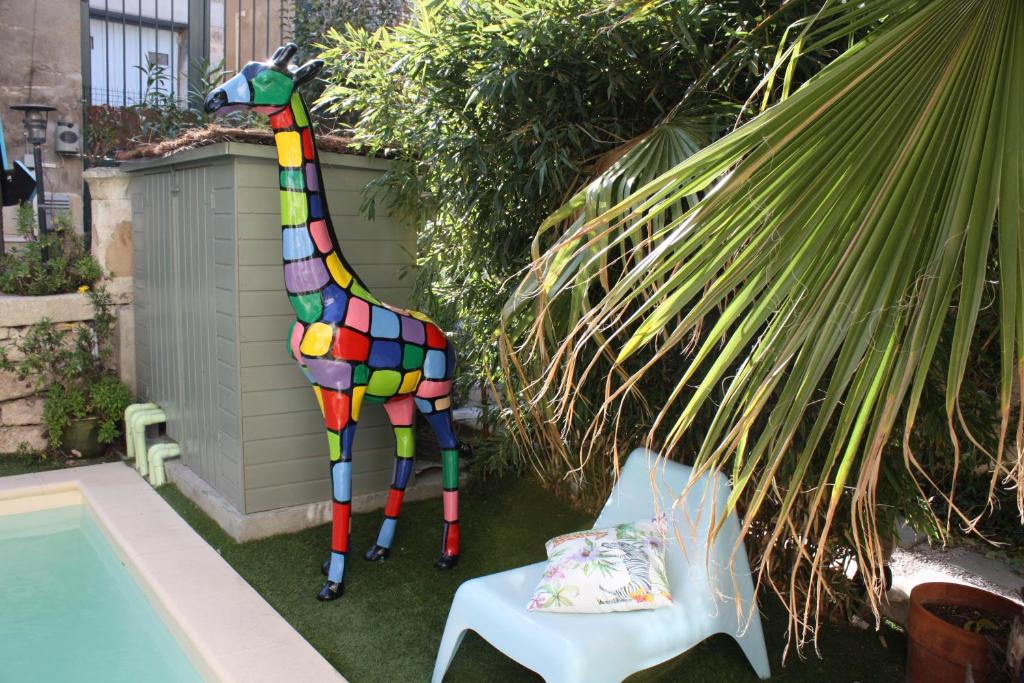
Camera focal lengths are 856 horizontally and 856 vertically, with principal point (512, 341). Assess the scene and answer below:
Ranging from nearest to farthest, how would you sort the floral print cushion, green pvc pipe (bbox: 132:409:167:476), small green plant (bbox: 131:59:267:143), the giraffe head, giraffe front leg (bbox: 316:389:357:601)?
the floral print cushion, the giraffe head, giraffe front leg (bbox: 316:389:357:601), green pvc pipe (bbox: 132:409:167:476), small green plant (bbox: 131:59:267:143)

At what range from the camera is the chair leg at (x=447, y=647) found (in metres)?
2.80

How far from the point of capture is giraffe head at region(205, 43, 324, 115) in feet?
10.7

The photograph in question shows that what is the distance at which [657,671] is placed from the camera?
3.04 m

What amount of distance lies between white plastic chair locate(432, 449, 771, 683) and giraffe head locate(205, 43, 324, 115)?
1939 millimetres

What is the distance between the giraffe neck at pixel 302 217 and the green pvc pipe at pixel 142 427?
85.3 inches

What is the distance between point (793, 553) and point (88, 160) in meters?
6.92

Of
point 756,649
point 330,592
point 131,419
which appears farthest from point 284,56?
point 131,419

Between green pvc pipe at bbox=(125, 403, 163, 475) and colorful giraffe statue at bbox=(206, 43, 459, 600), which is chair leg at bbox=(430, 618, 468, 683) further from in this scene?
green pvc pipe at bbox=(125, 403, 163, 475)

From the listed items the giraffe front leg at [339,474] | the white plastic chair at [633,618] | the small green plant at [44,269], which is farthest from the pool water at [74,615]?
the small green plant at [44,269]

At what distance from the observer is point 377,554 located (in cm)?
393

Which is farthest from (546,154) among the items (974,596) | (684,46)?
(974,596)

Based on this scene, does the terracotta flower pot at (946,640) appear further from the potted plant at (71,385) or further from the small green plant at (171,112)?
the small green plant at (171,112)

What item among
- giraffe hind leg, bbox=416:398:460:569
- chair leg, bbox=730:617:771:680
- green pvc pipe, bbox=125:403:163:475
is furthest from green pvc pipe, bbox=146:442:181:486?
chair leg, bbox=730:617:771:680

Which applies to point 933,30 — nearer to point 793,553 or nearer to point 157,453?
point 793,553
